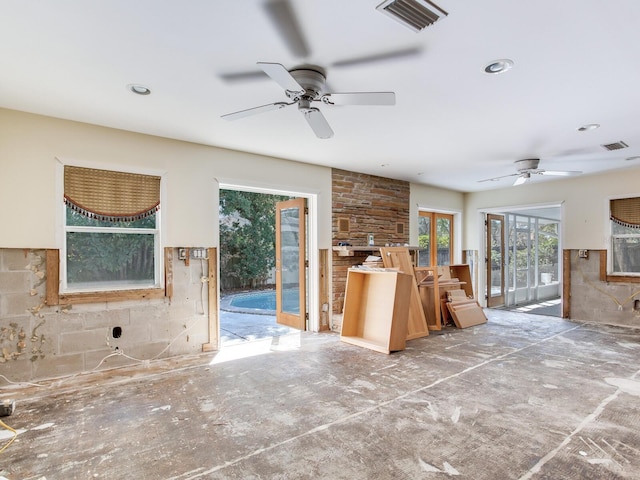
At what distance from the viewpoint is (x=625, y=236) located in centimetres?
596

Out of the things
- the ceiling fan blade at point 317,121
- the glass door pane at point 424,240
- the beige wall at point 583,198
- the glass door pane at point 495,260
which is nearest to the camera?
the ceiling fan blade at point 317,121

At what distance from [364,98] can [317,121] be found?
46 cm

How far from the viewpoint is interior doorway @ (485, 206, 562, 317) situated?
26.5 feet

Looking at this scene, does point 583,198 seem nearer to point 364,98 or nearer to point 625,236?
point 625,236

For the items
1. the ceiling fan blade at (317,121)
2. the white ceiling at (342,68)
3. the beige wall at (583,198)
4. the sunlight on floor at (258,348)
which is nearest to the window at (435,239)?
the beige wall at (583,198)

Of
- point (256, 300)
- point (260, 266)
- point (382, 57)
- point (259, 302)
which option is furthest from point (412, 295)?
point (260, 266)

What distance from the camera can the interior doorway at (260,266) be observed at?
5742 mm

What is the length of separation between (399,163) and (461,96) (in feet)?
7.93

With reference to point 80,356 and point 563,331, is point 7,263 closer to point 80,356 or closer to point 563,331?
point 80,356

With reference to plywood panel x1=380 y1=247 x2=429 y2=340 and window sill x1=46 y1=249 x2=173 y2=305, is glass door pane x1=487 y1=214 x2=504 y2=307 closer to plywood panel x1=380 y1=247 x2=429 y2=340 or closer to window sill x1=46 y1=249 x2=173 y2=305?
plywood panel x1=380 y1=247 x2=429 y2=340

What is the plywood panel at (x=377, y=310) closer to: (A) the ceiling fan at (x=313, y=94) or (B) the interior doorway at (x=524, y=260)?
(A) the ceiling fan at (x=313, y=94)

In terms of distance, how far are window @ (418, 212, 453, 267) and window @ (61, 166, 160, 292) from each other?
17.1 feet

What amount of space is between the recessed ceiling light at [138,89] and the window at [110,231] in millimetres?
1248

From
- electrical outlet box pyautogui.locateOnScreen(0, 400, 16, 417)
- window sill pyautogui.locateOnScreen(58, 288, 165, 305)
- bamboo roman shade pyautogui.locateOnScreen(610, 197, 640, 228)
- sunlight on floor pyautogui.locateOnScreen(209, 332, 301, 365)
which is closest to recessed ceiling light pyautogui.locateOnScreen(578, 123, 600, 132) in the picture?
bamboo roman shade pyautogui.locateOnScreen(610, 197, 640, 228)
